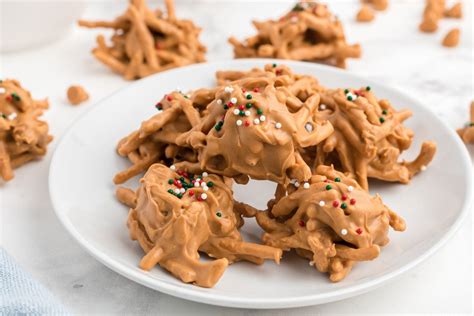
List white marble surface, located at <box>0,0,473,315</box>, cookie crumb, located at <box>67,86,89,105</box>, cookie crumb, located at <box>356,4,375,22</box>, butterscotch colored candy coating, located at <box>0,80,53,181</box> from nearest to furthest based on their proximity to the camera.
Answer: white marble surface, located at <box>0,0,473,315</box>
butterscotch colored candy coating, located at <box>0,80,53,181</box>
cookie crumb, located at <box>67,86,89,105</box>
cookie crumb, located at <box>356,4,375,22</box>

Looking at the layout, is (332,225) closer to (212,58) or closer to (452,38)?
(212,58)

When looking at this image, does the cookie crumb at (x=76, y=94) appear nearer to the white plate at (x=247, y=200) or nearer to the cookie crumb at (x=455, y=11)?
the white plate at (x=247, y=200)

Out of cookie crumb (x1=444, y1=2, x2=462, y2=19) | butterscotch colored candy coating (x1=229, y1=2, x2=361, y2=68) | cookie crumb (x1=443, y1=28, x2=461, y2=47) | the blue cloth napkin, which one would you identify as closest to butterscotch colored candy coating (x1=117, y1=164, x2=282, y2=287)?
the blue cloth napkin

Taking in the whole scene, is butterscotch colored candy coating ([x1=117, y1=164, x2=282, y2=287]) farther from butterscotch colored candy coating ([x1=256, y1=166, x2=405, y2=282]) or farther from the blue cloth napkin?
the blue cloth napkin

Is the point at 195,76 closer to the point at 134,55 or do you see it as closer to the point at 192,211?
the point at 134,55

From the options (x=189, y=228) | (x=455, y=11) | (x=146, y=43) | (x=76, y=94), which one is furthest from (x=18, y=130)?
(x=455, y=11)

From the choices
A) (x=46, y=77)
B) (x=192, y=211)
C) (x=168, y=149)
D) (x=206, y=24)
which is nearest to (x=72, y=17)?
(x=46, y=77)

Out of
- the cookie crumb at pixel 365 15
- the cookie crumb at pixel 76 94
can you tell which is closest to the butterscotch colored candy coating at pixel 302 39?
the cookie crumb at pixel 365 15
